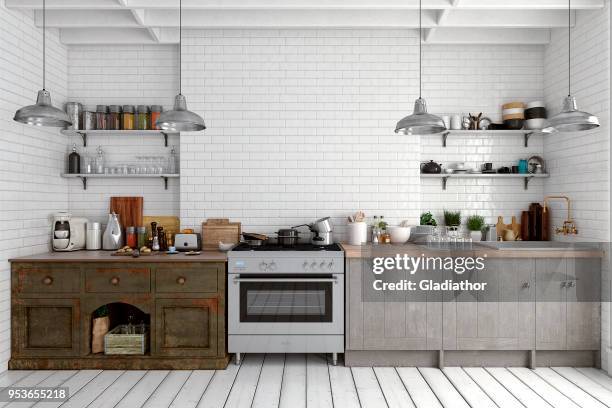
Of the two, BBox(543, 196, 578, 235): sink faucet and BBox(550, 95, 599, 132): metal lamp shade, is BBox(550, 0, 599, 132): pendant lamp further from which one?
BBox(543, 196, 578, 235): sink faucet

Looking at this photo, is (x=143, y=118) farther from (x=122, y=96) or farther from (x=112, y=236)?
(x=112, y=236)

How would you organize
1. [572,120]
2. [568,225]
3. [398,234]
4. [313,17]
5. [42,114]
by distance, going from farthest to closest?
[398,234] → [313,17] → [568,225] → [42,114] → [572,120]

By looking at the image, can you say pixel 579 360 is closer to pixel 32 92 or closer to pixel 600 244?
pixel 600 244

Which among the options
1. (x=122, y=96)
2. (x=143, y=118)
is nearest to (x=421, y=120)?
(x=143, y=118)

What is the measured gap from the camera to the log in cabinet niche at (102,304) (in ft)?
14.4

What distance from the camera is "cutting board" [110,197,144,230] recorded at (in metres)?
5.44

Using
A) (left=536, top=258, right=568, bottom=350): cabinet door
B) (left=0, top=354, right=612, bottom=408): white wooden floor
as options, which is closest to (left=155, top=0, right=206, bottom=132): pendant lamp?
(left=0, top=354, right=612, bottom=408): white wooden floor

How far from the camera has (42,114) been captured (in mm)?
3723

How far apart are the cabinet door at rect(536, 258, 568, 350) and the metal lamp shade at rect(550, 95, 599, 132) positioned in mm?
1427

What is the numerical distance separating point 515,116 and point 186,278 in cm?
427

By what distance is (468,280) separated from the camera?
4504mm

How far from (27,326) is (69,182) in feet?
6.04

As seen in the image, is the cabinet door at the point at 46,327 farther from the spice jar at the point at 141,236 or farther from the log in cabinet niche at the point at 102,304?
the spice jar at the point at 141,236

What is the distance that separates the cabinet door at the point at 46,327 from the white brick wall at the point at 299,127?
1584mm
